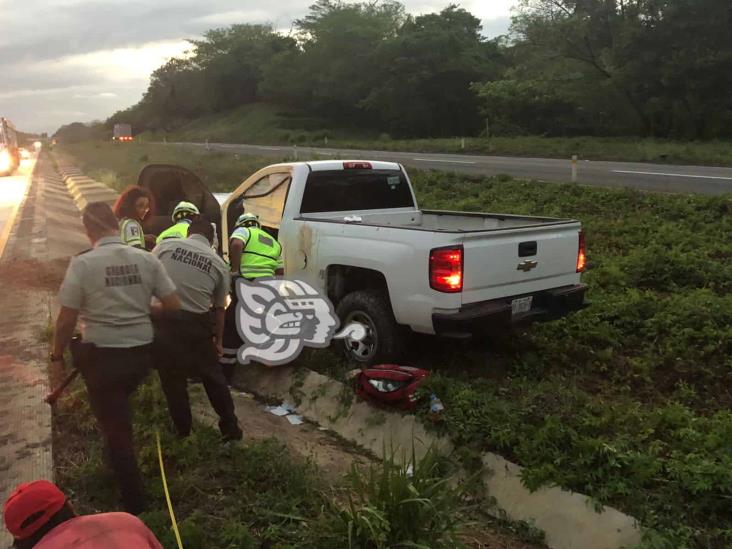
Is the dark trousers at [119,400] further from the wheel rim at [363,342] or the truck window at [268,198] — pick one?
the truck window at [268,198]

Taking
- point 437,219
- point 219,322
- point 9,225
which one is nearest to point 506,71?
point 9,225

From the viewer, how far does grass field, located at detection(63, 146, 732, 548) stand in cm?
352

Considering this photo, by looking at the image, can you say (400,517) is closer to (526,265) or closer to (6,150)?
(526,265)

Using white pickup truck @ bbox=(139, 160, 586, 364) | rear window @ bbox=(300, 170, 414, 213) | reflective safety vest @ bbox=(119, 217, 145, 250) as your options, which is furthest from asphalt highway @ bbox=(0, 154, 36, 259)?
rear window @ bbox=(300, 170, 414, 213)

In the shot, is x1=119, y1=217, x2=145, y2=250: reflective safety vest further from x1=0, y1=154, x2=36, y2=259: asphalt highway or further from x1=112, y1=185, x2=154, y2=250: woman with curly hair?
x1=0, y1=154, x2=36, y2=259: asphalt highway

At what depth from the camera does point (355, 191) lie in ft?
21.8

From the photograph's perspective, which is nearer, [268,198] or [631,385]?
[631,385]

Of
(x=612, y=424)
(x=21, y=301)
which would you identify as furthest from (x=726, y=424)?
(x=21, y=301)

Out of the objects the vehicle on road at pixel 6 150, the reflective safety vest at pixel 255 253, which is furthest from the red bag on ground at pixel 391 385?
the vehicle on road at pixel 6 150

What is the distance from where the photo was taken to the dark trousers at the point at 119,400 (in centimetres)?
342

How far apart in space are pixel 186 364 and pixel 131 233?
70.3 inches

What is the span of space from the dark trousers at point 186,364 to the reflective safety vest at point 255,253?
144 cm

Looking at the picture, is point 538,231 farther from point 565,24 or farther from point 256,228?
point 565,24

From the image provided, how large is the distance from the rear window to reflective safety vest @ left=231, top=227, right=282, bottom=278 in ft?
2.38
